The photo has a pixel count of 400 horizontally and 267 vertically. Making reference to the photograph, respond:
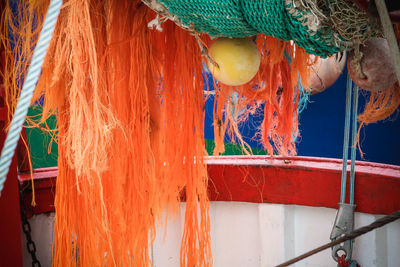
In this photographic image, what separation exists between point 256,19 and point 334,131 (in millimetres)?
2024

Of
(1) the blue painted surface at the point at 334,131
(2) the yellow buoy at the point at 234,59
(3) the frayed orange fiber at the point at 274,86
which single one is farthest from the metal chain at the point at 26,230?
(1) the blue painted surface at the point at 334,131

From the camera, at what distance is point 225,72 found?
0.88m

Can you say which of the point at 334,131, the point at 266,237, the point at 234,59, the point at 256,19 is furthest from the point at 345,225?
the point at 334,131

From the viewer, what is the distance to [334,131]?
2.55m

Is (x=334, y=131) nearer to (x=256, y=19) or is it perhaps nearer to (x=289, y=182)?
(x=289, y=182)

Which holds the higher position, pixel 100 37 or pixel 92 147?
pixel 100 37

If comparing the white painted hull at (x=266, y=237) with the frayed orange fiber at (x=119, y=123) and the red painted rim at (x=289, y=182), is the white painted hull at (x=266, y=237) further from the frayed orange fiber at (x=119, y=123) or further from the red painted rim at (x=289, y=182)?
the frayed orange fiber at (x=119, y=123)

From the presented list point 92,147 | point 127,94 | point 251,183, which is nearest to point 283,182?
point 251,183

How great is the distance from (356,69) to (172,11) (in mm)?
432

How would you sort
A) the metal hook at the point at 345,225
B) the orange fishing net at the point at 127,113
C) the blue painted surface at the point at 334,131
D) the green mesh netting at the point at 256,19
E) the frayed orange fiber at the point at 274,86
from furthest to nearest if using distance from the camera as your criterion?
the blue painted surface at the point at 334,131 → the metal hook at the point at 345,225 → the frayed orange fiber at the point at 274,86 → the orange fishing net at the point at 127,113 → the green mesh netting at the point at 256,19

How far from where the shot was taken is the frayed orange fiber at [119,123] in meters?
0.95

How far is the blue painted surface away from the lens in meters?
2.37

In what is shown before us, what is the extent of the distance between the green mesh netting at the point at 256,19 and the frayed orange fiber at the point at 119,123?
0.90 ft

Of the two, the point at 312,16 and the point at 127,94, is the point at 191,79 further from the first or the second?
the point at 312,16
